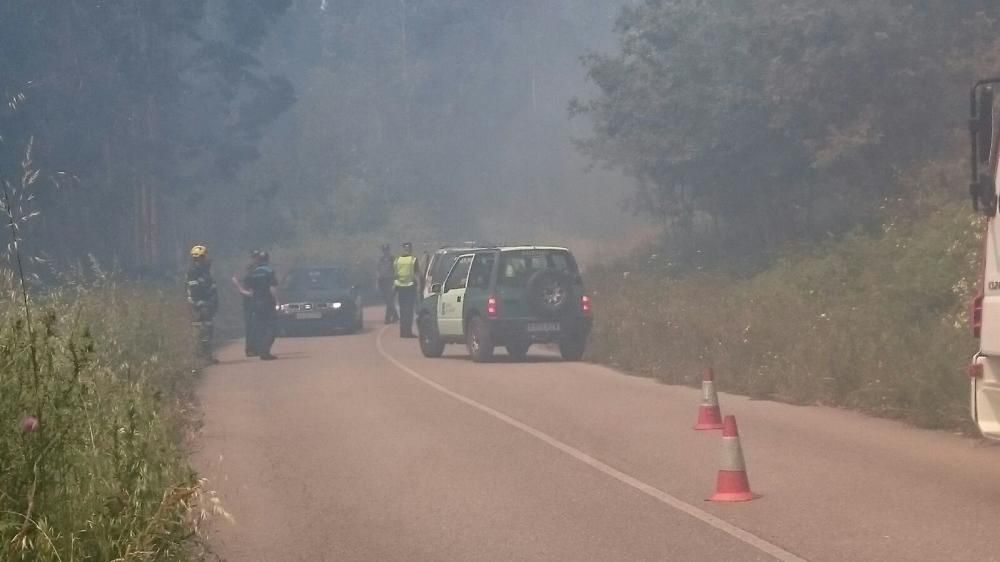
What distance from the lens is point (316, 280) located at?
34.7 metres

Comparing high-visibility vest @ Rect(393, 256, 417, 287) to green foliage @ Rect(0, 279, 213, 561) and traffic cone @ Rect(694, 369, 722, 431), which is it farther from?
green foliage @ Rect(0, 279, 213, 561)

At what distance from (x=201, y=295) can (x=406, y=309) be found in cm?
803

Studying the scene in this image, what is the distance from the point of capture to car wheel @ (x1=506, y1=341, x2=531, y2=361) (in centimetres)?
2327

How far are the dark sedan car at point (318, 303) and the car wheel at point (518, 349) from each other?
10.4 m

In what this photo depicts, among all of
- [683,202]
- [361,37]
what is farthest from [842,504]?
[361,37]

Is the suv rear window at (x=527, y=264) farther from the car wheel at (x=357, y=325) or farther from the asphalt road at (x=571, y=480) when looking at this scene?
the car wheel at (x=357, y=325)

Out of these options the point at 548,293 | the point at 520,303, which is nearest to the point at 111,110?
the point at 520,303

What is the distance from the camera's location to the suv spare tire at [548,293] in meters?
23.0

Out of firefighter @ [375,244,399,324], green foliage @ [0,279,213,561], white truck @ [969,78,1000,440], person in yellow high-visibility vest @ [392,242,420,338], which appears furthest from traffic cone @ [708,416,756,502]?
firefighter @ [375,244,399,324]

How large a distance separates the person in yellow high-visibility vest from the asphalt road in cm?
1323

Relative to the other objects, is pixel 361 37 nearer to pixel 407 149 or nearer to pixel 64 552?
pixel 407 149

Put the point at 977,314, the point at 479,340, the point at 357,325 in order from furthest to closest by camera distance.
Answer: the point at 357,325 → the point at 479,340 → the point at 977,314

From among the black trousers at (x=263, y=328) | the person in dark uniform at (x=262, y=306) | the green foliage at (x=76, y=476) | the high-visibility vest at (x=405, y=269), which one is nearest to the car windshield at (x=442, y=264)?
the high-visibility vest at (x=405, y=269)

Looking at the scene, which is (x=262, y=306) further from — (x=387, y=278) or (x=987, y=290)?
(x=987, y=290)
